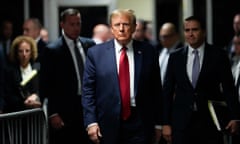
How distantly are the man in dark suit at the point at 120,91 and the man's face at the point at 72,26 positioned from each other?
3.07 ft

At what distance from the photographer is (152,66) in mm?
4848

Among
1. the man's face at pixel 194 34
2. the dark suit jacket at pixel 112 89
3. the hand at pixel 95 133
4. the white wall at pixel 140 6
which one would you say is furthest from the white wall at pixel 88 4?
the hand at pixel 95 133

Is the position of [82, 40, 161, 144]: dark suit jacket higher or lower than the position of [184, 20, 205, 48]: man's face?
lower

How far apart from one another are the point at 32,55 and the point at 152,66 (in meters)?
2.31

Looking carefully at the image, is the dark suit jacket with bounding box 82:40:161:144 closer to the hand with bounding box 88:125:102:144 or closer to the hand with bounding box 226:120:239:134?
the hand with bounding box 88:125:102:144

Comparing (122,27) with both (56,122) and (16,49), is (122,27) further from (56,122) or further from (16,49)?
(16,49)

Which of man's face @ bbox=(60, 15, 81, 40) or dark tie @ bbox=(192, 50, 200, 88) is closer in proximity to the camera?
dark tie @ bbox=(192, 50, 200, 88)

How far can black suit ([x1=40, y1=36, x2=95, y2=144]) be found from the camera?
5.65 meters

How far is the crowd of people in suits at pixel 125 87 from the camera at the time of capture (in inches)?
187

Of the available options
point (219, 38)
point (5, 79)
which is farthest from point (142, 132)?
point (219, 38)

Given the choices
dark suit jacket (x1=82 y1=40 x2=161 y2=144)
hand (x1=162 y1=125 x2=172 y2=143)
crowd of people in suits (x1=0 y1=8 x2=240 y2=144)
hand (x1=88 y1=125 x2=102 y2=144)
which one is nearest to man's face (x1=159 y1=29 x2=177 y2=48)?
crowd of people in suits (x1=0 y1=8 x2=240 y2=144)

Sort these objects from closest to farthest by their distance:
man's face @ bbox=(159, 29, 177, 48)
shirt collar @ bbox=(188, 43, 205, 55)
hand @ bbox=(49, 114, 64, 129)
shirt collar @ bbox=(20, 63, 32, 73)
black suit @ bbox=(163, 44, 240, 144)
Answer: black suit @ bbox=(163, 44, 240, 144) < shirt collar @ bbox=(188, 43, 205, 55) < hand @ bbox=(49, 114, 64, 129) < shirt collar @ bbox=(20, 63, 32, 73) < man's face @ bbox=(159, 29, 177, 48)

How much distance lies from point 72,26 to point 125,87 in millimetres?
1262

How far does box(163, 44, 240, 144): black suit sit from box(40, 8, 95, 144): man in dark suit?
918 millimetres
